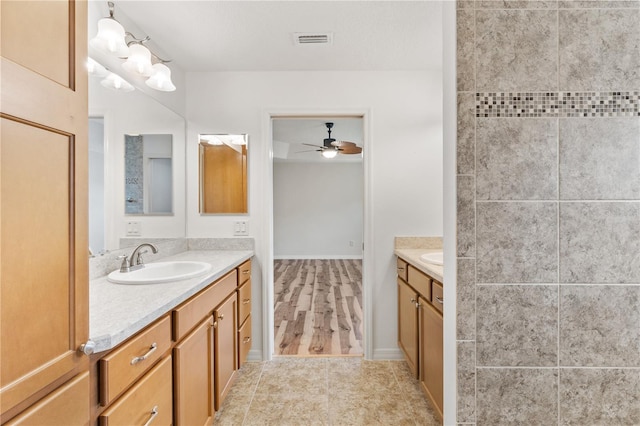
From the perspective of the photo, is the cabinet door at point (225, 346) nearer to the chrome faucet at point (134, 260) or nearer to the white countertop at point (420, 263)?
the chrome faucet at point (134, 260)

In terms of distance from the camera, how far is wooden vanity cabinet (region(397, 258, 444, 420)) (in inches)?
64.2

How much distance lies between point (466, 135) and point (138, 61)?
5.74ft

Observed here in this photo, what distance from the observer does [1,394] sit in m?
0.56

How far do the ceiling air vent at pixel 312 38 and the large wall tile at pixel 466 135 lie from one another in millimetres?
1283

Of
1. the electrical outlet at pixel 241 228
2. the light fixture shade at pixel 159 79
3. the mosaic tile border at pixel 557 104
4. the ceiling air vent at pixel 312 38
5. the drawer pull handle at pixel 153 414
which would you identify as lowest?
the drawer pull handle at pixel 153 414

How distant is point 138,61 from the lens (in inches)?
69.0

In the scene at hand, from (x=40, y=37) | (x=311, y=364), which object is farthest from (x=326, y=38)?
(x=311, y=364)

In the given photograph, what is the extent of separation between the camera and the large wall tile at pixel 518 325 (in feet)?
3.55

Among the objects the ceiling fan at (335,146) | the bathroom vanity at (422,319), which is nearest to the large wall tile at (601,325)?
the bathroom vanity at (422,319)

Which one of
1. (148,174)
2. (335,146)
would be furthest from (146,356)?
(335,146)

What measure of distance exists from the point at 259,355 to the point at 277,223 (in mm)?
5019

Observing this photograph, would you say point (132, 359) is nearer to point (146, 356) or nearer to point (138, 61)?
point (146, 356)

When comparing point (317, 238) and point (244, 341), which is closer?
point (244, 341)

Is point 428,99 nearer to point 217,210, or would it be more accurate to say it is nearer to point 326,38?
point 326,38
